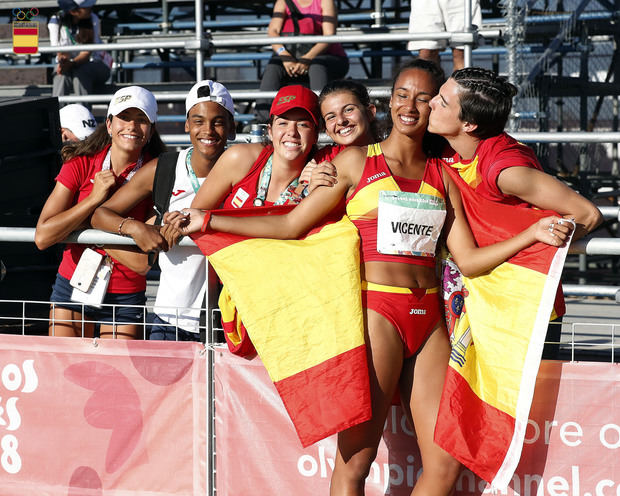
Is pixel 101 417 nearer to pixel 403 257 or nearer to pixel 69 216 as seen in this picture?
pixel 69 216

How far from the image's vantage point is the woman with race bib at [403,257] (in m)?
3.02

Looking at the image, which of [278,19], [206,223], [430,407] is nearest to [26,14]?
[278,19]

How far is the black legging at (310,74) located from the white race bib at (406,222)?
3.87 m

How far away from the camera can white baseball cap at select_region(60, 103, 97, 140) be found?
529 centimetres

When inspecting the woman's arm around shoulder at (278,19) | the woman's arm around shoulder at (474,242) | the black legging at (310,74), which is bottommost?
the woman's arm around shoulder at (474,242)

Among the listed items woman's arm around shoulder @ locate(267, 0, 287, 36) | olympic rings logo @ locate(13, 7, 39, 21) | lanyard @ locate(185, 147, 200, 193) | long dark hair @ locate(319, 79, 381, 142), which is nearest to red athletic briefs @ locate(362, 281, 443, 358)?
long dark hair @ locate(319, 79, 381, 142)

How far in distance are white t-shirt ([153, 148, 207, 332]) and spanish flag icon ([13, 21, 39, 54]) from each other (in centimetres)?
385

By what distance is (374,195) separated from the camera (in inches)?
120

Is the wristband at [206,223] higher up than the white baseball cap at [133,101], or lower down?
lower down

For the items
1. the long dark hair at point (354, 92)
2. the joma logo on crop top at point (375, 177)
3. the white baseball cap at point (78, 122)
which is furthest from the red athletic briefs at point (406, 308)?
the white baseball cap at point (78, 122)

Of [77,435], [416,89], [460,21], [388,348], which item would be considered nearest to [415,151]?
[416,89]

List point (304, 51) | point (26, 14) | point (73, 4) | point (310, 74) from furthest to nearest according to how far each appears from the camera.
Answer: point (26, 14), point (73, 4), point (304, 51), point (310, 74)

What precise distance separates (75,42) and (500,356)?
630 cm

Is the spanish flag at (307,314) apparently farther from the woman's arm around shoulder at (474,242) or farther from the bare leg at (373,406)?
the woman's arm around shoulder at (474,242)
